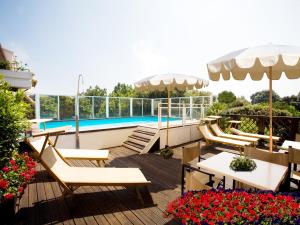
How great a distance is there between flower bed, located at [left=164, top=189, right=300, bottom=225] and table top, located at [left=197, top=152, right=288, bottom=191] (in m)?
0.23

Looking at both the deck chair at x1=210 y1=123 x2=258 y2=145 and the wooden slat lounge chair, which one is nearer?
the wooden slat lounge chair

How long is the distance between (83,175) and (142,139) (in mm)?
4268

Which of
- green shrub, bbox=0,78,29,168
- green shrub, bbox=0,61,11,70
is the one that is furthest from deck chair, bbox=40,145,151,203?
green shrub, bbox=0,61,11,70

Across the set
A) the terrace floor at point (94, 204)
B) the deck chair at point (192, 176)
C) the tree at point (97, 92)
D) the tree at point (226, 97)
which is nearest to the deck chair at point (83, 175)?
the terrace floor at point (94, 204)

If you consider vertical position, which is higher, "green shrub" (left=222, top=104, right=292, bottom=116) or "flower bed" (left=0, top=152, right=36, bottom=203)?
"green shrub" (left=222, top=104, right=292, bottom=116)

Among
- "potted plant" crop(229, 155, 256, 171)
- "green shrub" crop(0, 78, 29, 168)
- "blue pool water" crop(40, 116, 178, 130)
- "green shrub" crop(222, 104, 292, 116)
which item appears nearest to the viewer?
"potted plant" crop(229, 155, 256, 171)

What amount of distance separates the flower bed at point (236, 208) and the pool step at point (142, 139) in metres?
5.04

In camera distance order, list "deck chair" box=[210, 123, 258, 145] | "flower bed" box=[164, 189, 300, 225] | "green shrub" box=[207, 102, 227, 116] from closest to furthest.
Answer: "flower bed" box=[164, 189, 300, 225] → "deck chair" box=[210, 123, 258, 145] → "green shrub" box=[207, 102, 227, 116]

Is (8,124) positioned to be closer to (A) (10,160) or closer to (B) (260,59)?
(A) (10,160)

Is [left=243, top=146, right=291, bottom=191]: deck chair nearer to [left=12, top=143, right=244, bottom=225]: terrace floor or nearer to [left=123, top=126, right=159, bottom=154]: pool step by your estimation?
[left=12, top=143, right=244, bottom=225]: terrace floor

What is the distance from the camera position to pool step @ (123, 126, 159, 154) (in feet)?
23.8

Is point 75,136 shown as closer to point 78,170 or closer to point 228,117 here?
point 78,170

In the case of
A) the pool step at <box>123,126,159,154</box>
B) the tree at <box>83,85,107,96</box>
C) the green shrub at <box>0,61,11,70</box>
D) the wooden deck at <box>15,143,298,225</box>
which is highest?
the tree at <box>83,85,107,96</box>

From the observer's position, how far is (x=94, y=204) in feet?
11.4
